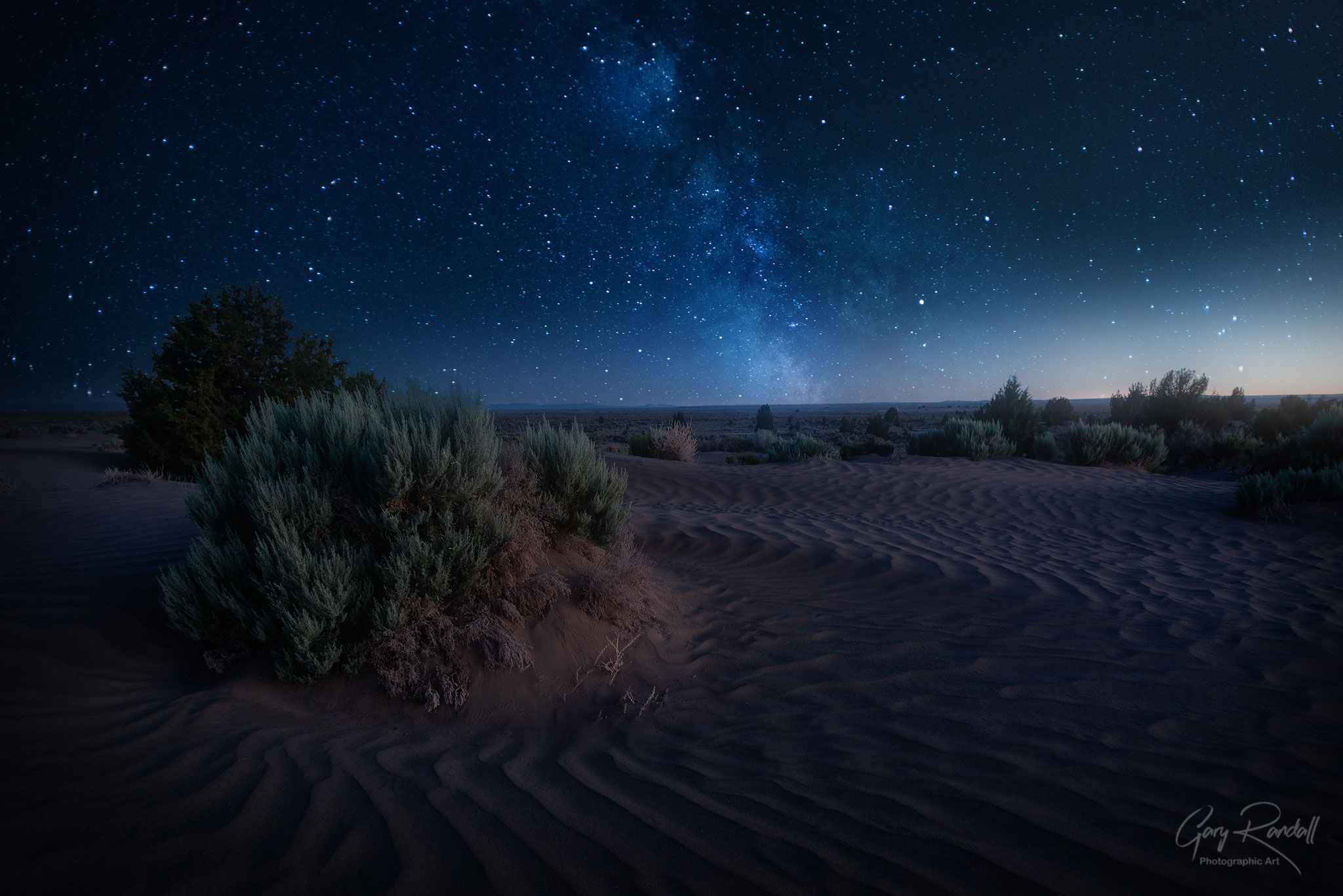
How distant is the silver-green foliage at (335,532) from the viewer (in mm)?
3154

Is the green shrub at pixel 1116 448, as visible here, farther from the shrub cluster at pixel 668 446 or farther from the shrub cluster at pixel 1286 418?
the shrub cluster at pixel 668 446

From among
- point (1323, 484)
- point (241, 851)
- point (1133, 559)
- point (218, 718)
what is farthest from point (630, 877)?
point (1323, 484)

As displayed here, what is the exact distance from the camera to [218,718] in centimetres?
279

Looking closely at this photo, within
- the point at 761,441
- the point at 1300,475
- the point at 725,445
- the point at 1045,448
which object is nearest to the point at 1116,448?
the point at 1045,448

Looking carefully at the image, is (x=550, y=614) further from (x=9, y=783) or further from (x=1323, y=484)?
(x=1323, y=484)

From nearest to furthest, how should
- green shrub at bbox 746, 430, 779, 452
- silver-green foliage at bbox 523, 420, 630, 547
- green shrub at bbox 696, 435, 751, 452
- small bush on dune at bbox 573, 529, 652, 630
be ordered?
1. small bush on dune at bbox 573, 529, 652, 630
2. silver-green foliage at bbox 523, 420, 630, 547
3. green shrub at bbox 746, 430, 779, 452
4. green shrub at bbox 696, 435, 751, 452

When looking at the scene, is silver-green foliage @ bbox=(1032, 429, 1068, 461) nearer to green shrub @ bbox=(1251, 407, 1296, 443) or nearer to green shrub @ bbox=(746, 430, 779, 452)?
green shrub @ bbox=(1251, 407, 1296, 443)

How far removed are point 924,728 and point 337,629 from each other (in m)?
3.50

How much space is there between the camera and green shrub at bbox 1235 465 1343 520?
23.9 ft

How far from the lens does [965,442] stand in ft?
45.7

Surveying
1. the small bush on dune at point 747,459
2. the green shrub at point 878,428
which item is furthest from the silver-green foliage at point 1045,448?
the green shrub at point 878,428

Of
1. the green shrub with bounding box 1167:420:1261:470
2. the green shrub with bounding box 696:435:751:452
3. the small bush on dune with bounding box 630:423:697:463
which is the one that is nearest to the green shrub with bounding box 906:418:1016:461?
the green shrub with bounding box 1167:420:1261:470

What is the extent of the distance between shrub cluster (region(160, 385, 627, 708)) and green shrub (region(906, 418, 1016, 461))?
13054 mm

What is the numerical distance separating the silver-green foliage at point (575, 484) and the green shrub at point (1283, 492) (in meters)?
9.16
